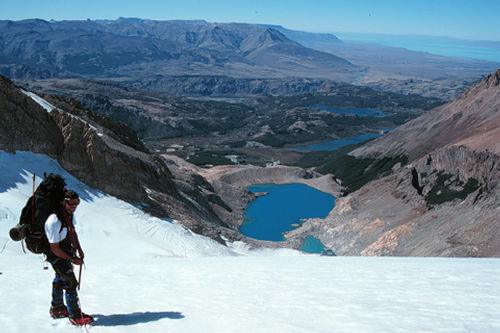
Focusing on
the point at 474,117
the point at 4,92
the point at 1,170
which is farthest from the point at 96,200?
the point at 474,117

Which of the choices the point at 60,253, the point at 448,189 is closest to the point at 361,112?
the point at 448,189

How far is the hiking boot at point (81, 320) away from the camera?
241 inches

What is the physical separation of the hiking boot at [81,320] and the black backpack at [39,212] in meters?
1.03

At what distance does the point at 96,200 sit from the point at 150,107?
115 metres

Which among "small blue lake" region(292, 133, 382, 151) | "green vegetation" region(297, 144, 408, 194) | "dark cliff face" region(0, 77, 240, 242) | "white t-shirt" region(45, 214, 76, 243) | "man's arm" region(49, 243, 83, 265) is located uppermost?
"white t-shirt" region(45, 214, 76, 243)

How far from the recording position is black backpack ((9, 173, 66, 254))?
20.5 ft

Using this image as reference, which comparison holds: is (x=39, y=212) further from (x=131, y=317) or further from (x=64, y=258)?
(x=131, y=317)

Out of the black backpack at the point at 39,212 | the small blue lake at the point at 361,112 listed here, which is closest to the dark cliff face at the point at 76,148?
the black backpack at the point at 39,212

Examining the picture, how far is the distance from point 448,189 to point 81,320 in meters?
40.7

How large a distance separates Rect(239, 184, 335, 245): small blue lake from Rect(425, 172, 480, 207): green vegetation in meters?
11.6

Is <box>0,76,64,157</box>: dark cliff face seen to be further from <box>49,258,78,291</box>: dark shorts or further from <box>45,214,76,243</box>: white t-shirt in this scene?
<box>45,214,76,243</box>: white t-shirt

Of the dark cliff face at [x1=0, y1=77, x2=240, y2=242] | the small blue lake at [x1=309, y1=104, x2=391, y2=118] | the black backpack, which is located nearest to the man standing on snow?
the black backpack

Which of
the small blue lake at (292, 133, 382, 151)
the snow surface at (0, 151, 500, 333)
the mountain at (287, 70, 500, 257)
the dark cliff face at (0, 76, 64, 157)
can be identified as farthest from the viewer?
the small blue lake at (292, 133, 382, 151)

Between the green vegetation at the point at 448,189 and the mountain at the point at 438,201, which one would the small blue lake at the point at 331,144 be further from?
the green vegetation at the point at 448,189
